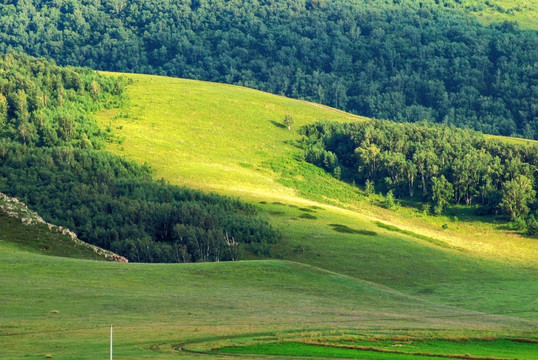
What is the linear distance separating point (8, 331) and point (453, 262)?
64.9 m

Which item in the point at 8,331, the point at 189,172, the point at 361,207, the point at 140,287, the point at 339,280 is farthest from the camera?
the point at 361,207

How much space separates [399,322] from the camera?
4850 centimetres

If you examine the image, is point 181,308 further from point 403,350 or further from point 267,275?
point 267,275

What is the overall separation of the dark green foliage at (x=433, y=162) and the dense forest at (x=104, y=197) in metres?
39.9

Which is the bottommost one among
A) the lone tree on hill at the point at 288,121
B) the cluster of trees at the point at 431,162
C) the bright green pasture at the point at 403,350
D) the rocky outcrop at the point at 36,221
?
the rocky outcrop at the point at 36,221

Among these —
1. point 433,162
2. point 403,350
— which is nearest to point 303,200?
point 433,162

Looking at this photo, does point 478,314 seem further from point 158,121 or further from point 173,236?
point 158,121

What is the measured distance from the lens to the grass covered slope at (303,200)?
8819 cm

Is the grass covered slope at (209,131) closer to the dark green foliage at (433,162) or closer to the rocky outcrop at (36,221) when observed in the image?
the dark green foliage at (433,162)

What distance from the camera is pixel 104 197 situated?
9900 centimetres

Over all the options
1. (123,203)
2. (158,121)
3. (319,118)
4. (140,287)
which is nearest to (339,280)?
(140,287)

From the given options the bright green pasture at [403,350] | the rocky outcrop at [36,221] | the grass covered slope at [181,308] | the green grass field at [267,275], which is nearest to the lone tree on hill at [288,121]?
the green grass field at [267,275]

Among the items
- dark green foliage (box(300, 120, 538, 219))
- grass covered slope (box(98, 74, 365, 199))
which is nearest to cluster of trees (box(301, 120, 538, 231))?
dark green foliage (box(300, 120, 538, 219))

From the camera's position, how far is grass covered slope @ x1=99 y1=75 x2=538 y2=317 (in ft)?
289
